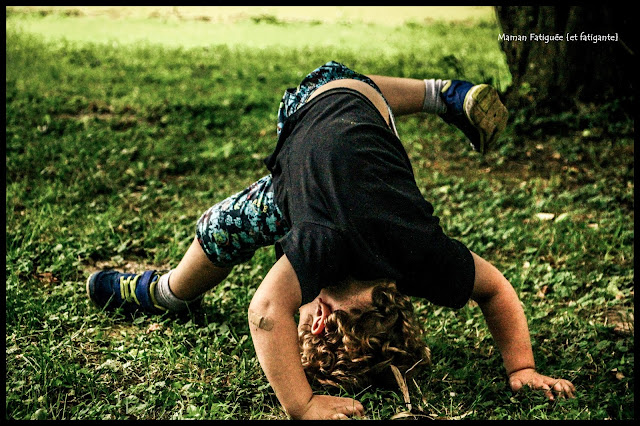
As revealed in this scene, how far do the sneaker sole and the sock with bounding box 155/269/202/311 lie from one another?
1.52 metres

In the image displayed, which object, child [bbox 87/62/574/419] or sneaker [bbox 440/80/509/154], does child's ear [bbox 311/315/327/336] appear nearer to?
child [bbox 87/62/574/419]

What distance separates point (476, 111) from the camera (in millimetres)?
3021

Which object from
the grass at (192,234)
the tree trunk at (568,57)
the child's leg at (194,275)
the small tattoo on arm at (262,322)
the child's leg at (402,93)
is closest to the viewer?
the small tattoo on arm at (262,322)

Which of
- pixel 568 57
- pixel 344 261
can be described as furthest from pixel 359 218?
pixel 568 57

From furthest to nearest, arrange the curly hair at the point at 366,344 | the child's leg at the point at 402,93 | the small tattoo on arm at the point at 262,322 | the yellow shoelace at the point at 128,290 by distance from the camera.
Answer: the child's leg at the point at 402,93
the yellow shoelace at the point at 128,290
the curly hair at the point at 366,344
the small tattoo on arm at the point at 262,322

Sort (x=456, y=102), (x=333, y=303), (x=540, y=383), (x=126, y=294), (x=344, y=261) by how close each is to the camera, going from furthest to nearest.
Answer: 1. (x=456, y=102)
2. (x=126, y=294)
3. (x=540, y=383)
4. (x=333, y=303)
5. (x=344, y=261)

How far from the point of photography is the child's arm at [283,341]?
6.82 feet

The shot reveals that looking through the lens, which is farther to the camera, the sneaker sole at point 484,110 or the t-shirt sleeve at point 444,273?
the sneaker sole at point 484,110

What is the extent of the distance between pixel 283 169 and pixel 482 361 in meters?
1.14

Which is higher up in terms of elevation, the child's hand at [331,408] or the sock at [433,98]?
the sock at [433,98]

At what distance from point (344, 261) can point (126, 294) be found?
1244mm

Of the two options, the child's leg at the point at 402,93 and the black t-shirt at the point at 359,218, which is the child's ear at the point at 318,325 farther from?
the child's leg at the point at 402,93

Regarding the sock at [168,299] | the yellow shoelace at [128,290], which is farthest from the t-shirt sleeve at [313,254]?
the yellow shoelace at [128,290]

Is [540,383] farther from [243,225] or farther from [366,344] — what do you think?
[243,225]
